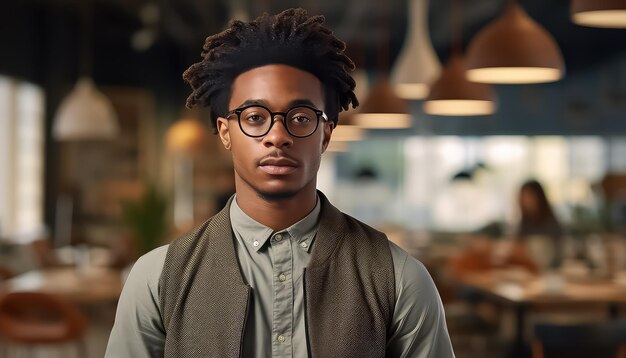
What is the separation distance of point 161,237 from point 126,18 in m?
7.45

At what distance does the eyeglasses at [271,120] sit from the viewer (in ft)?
6.03

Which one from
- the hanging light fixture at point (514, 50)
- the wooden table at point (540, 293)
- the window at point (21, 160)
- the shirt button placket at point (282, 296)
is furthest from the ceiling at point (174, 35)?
Answer: the shirt button placket at point (282, 296)

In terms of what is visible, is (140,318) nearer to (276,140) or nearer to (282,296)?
(282,296)

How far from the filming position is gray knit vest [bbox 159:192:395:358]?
181 centimetres

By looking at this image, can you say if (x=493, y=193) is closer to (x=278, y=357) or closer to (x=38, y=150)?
(x=38, y=150)

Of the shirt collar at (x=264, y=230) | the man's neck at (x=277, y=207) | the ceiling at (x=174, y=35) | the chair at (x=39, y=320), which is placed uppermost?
the ceiling at (x=174, y=35)

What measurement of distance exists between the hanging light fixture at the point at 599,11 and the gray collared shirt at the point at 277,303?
2.11 meters

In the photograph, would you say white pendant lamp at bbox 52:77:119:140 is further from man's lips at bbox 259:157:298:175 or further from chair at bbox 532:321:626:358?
man's lips at bbox 259:157:298:175

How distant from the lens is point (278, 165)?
1.84m

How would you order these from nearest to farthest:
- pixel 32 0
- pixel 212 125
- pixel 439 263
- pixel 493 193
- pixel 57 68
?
1. pixel 212 125
2. pixel 439 263
3. pixel 32 0
4. pixel 57 68
5. pixel 493 193

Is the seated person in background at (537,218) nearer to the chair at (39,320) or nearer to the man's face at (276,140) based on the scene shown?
the chair at (39,320)

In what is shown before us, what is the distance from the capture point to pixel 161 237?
7891 mm

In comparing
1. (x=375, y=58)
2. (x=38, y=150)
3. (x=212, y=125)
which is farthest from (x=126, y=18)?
(x=212, y=125)

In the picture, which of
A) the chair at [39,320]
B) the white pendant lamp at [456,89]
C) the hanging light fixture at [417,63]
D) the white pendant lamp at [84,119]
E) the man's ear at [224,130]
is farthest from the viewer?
the white pendant lamp at [84,119]
